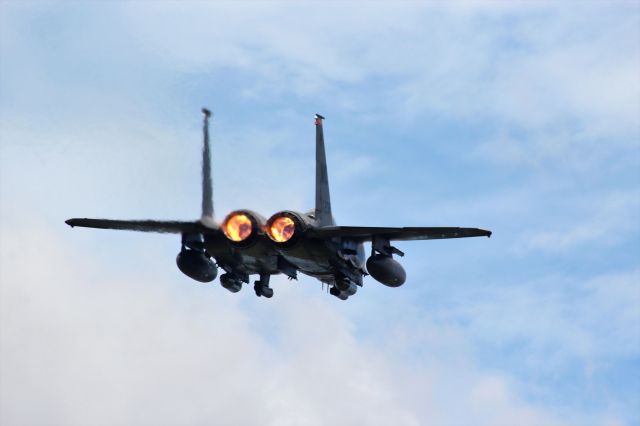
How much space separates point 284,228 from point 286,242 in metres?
0.53

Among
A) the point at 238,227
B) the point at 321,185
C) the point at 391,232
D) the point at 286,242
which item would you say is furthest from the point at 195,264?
the point at 391,232

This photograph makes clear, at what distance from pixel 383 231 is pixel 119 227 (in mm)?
10263

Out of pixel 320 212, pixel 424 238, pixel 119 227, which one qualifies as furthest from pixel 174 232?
pixel 424 238

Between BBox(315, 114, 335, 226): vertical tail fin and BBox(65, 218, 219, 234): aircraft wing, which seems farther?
BBox(315, 114, 335, 226): vertical tail fin

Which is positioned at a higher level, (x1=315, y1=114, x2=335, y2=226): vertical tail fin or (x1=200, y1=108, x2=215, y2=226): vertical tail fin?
(x1=315, y1=114, x2=335, y2=226): vertical tail fin

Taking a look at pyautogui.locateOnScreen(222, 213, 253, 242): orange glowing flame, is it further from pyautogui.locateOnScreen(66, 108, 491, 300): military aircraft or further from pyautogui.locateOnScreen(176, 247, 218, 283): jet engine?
pyautogui.locateOnScreen(176, 247, 218, 283): jet engine

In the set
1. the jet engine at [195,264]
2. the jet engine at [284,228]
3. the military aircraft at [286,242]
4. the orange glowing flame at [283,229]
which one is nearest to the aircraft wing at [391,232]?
the military aircraft at [286,242]

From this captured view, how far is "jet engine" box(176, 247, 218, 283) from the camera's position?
5134cm

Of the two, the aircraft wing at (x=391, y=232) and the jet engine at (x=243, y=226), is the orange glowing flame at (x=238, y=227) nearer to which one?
the jet engine at (x=243, y=226)

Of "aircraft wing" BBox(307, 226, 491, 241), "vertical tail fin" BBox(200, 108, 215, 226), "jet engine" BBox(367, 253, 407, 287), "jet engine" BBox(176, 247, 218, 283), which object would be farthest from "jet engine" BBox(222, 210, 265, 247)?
"jet engine" BBox(367, 253, 407, 287)

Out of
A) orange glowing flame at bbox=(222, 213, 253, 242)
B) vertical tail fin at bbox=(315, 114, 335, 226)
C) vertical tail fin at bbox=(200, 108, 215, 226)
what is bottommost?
orange glowing flame at bbox=(222, 213, 253, 242)

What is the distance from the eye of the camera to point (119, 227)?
50969 millimetres

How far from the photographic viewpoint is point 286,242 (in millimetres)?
48312

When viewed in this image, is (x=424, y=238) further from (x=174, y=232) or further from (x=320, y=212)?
(x=174, y=232)
